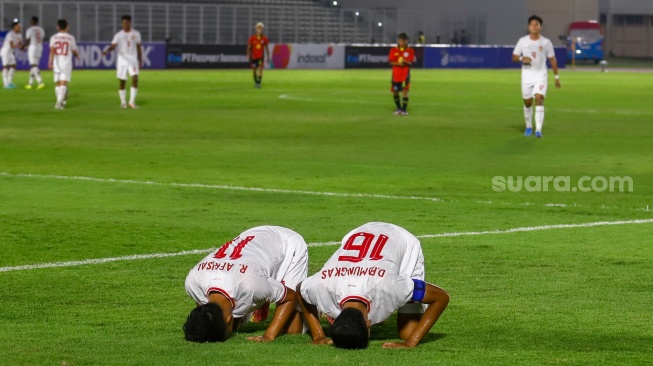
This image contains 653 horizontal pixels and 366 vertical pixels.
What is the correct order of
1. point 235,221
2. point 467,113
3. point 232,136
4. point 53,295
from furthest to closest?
point 467,113 < point 232,136 < point 235,221 < point 53,295

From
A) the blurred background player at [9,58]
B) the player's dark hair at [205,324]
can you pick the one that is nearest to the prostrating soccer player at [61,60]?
the blurred background player at [9,58]

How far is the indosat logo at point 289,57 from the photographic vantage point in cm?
6241

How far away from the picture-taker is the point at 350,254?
23.6 ft

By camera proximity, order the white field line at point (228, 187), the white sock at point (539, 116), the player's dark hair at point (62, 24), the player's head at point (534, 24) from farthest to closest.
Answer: the player's dark hair at point (62, 24)
the white sock at point (539, 116)
the player's head at point (534, 24)
the white field line at point (228, 187)

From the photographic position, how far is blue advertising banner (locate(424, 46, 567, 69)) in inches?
2672

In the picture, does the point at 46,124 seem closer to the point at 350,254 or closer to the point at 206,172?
the point at 206,172

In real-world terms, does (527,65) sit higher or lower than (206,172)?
higher

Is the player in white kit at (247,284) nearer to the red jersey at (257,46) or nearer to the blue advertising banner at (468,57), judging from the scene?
the red jersey at (257,46)

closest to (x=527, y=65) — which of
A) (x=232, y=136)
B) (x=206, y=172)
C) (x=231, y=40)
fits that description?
(x=232, y=136)

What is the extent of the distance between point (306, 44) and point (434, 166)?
4563cm

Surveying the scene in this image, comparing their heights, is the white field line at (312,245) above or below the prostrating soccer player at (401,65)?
below

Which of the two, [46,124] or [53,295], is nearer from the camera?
[53,295]

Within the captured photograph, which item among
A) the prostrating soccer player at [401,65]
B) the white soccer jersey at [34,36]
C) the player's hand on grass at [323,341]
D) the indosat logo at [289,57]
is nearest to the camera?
the player's hand on grass at [323,341]

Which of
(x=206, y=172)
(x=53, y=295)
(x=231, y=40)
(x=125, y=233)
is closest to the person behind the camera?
(x=53, y=295)
